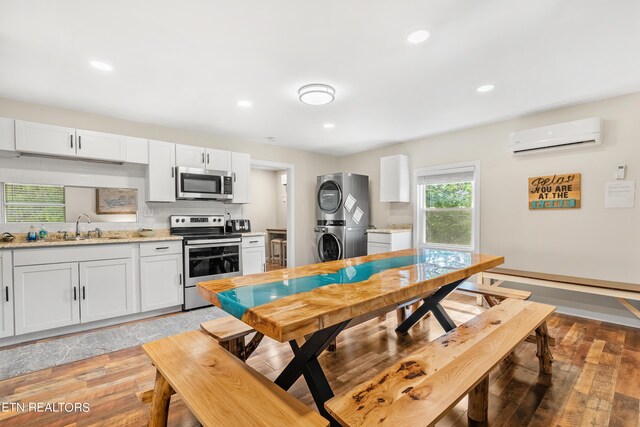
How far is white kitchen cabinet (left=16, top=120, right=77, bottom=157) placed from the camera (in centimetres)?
289

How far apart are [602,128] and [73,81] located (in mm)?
5351

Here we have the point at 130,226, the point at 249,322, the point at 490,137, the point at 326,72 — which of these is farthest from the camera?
the point at 490,137

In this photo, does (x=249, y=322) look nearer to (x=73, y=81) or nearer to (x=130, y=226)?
(x=73, y=81)

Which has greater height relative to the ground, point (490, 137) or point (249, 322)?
point (490, 137)

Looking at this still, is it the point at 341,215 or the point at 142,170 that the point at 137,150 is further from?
the point at 341,215

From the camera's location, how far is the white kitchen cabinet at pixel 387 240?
15.0 feet

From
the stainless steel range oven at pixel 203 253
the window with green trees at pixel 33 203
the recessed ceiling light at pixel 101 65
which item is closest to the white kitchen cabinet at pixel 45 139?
the window with green trees at pixel 33 203

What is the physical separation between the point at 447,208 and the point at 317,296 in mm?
3838

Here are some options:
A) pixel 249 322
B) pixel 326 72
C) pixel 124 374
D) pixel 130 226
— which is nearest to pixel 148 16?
pixel 326 72

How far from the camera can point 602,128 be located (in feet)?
10.3

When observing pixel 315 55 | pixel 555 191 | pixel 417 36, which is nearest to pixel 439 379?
pixel 417 36

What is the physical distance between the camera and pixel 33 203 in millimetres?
3195

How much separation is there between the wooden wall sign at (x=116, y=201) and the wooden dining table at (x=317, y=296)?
9.41 feet

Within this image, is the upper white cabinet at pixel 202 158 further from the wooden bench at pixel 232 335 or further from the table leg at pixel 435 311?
the table leg at pixel 435 311
